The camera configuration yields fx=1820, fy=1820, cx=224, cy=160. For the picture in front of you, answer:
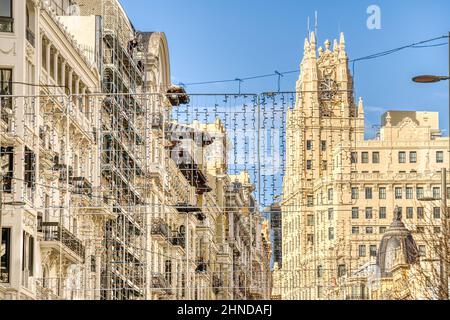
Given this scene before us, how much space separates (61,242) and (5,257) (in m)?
5.25

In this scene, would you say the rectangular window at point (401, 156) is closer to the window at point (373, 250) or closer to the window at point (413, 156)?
the window at point (413, 156)

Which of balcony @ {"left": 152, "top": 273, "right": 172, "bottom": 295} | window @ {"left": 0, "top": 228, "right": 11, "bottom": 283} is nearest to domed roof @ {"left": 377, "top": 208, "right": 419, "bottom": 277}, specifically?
balcony @ {"left": 152, "top": 273, "right": 172, "bottom": 295}

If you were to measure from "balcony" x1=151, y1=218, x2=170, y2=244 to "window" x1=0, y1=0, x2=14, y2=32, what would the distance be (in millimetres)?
27315

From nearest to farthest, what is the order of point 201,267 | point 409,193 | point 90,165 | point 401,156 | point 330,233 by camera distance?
point 90,165
point 201,267
point 409,193
point 330,233
point 401,156

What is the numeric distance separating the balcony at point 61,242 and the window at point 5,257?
12.0ft

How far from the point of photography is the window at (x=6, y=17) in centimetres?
5897

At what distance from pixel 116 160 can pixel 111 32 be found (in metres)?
5.62

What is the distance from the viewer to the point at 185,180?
103500 millimetres

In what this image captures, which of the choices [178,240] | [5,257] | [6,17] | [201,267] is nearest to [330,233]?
[201,267]

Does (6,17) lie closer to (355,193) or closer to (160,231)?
(160,231)

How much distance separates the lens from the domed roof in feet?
359

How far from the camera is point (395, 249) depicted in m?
114

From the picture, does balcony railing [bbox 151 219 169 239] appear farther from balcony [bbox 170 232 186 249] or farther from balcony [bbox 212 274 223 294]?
balcony [bbox 212 274 223 294]
